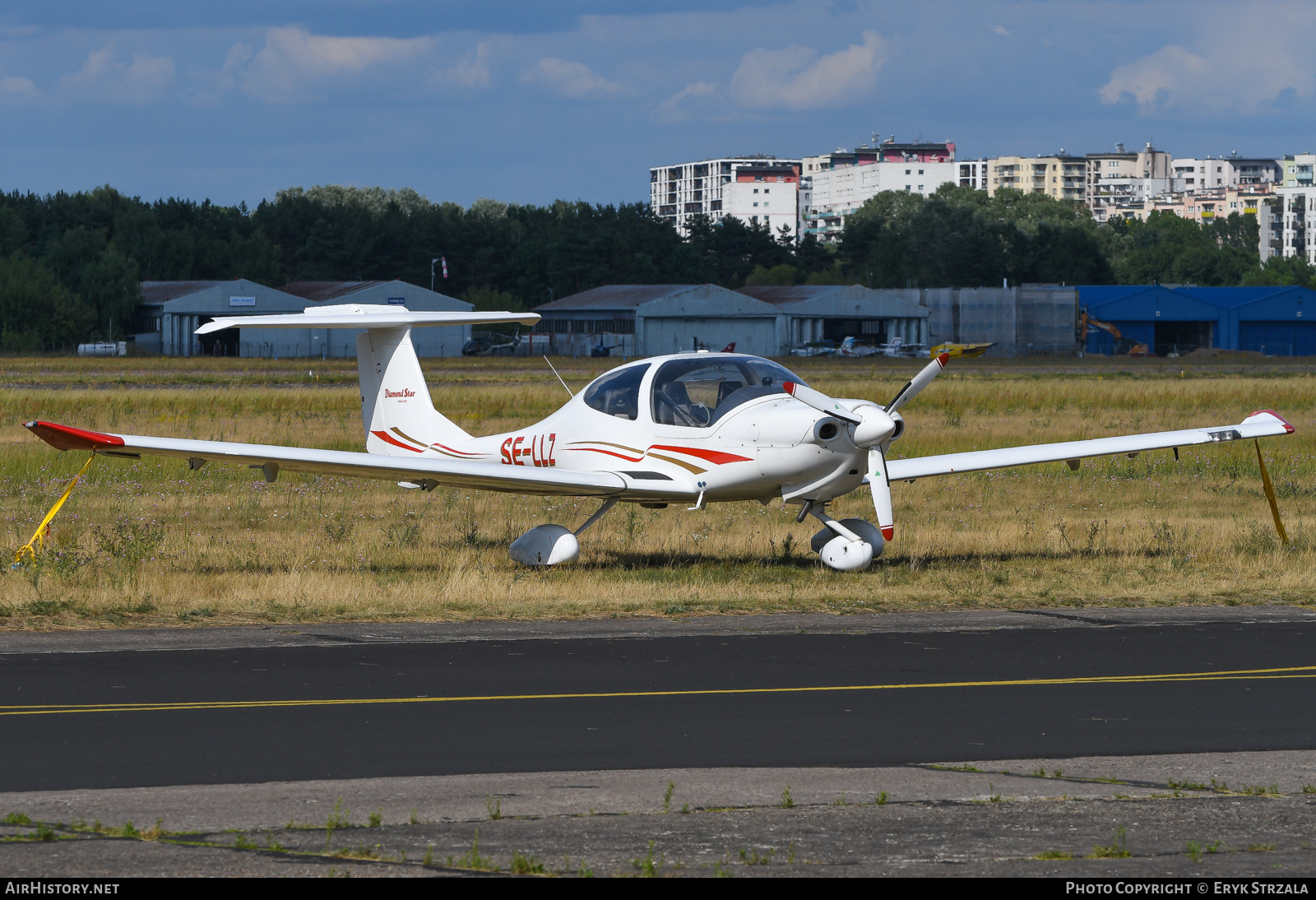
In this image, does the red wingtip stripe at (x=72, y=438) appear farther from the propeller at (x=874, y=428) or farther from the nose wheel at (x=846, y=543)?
the nose wheel at (x=846, y=543)

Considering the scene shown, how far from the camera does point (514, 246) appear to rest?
13475 cm

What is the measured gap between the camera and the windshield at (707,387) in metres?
14.6

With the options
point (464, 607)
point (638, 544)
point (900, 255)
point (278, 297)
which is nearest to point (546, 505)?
point (638, 544)

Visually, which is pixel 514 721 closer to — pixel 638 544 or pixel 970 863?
pixel 970 863

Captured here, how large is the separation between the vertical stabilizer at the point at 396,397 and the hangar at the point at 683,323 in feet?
263

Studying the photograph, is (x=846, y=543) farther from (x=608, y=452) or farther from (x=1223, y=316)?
(x=1223, y=316)

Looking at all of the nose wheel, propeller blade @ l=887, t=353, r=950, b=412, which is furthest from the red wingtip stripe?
propeller blade @ l=887, t=353, r=950, b=412

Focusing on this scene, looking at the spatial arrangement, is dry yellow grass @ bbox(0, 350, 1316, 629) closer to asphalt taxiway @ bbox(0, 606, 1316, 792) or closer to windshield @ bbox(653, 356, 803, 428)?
asphalt taxiway @ bbox(0, 606, 1316, 792)

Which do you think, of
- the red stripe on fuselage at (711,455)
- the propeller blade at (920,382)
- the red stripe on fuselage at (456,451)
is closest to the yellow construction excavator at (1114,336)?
the red stripe on fuselage at (456,451)

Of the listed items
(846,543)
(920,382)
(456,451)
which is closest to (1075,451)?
(920,382)

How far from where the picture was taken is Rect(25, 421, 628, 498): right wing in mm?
13383

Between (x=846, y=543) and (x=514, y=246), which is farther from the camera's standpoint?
(x=514, y=246)

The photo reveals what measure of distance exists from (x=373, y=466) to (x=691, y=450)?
301cm
